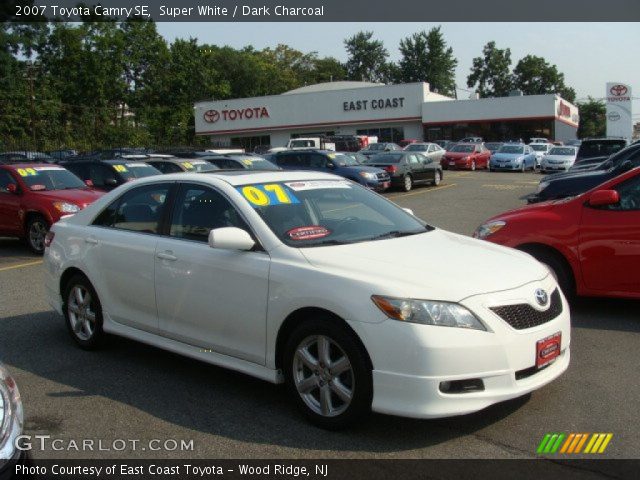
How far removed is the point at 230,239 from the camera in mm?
4621

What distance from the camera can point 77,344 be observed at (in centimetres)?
627

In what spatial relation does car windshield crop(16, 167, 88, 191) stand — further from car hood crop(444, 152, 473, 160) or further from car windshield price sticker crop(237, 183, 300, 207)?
car hood crop(444, 152, 473, 160)

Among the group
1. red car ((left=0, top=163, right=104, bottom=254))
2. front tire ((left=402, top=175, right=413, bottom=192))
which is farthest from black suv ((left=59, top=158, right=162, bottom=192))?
front tire ((left=402, top=175, right=413, bottom=192))

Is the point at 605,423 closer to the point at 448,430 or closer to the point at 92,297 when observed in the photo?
the point at 448,430

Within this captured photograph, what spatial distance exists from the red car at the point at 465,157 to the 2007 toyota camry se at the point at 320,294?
3278cm

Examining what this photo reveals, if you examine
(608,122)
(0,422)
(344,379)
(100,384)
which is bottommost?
(100,384)

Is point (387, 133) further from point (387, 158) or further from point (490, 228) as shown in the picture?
point (490, 228)

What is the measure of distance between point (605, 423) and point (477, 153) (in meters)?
35.2

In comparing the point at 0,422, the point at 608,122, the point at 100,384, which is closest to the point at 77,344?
the point at 100,384

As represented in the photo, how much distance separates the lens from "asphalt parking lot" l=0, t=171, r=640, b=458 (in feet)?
13.5

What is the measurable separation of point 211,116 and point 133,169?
4929 centimetres

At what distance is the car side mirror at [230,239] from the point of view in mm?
4617

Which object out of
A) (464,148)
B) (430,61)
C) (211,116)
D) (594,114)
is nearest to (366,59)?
(430,61)

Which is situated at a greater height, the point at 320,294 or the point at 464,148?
the point at 464,148
